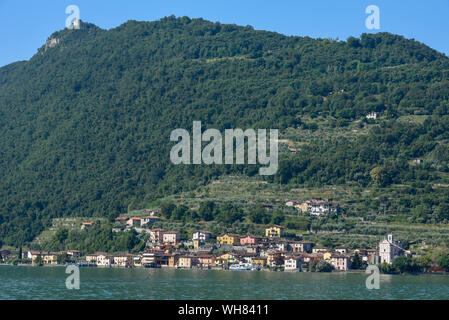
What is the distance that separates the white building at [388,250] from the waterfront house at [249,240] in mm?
16705

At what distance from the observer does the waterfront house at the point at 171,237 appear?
105m

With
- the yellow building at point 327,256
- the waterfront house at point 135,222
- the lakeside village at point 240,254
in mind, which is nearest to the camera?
the lakeside village at point 240,254

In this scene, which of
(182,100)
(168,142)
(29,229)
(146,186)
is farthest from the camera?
(182,100)

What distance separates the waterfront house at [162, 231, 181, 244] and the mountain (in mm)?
19250

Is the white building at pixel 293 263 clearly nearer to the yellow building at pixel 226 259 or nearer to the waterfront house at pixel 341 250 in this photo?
the waterfront house at pixel 341 250

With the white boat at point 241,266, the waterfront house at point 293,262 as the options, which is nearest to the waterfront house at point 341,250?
the waterfront house at point 293,262

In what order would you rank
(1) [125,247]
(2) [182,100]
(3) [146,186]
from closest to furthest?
1. (1) [125,247]
2. (3) [146,186]
3. (2) [182,100]

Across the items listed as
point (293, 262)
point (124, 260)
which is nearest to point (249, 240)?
point (293, 262)

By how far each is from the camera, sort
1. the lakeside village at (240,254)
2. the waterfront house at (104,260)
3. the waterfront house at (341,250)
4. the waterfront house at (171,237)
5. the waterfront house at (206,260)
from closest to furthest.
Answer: the lakeside village at (240,254) < the waterfront house at (341,250) < the waterfront house at (206,260) < the waterfront house at (104,260) < the waterfront house at (171,237)

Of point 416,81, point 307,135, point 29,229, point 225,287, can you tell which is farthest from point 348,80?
point 225,287

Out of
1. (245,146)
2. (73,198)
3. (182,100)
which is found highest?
(182,100)

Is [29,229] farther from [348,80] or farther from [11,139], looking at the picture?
[348,80]

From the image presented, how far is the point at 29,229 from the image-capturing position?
127 metres

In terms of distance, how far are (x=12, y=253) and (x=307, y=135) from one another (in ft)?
163
